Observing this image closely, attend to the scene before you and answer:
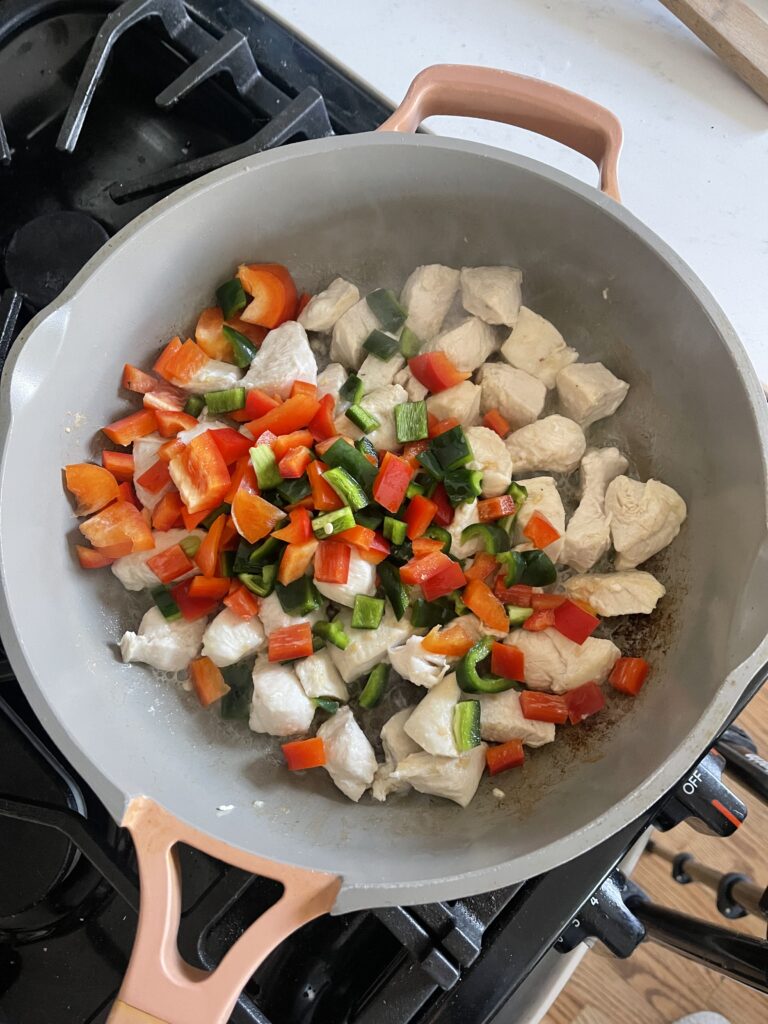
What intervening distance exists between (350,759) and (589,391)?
677 mm

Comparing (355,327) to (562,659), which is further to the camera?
(355,327)

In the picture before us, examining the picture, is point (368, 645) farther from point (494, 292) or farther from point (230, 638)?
point (494, 292)

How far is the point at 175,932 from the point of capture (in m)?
0.94

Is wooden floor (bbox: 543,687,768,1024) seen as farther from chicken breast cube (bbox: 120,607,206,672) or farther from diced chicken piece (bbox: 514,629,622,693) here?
chicken breast cube (bbox: 120,607,206,672)

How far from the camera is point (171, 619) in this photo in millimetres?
1280

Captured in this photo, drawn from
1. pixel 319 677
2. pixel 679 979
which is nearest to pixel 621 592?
pixel 319 677

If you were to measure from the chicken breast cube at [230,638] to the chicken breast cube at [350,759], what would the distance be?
0.18 meters


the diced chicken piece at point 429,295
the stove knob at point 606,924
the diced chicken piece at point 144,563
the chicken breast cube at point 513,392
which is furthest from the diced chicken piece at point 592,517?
the diced chicken piece at point 144,563

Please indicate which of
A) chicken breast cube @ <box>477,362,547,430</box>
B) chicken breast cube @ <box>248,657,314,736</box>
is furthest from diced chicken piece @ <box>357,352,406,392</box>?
chicken breast cube @ <box>248,657,314,736</box>

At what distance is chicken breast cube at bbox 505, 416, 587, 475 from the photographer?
134cm

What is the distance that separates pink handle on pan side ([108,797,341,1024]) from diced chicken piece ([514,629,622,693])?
45cm

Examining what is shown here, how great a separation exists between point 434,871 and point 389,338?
823mm

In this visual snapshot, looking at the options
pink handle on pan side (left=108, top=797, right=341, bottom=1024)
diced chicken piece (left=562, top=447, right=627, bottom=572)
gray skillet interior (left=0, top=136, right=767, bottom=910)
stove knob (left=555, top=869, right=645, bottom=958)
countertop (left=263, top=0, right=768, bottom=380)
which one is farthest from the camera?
countertop (left=263, top=0, right=768, bottom=380)

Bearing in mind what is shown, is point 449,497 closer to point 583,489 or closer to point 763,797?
point 583,489
